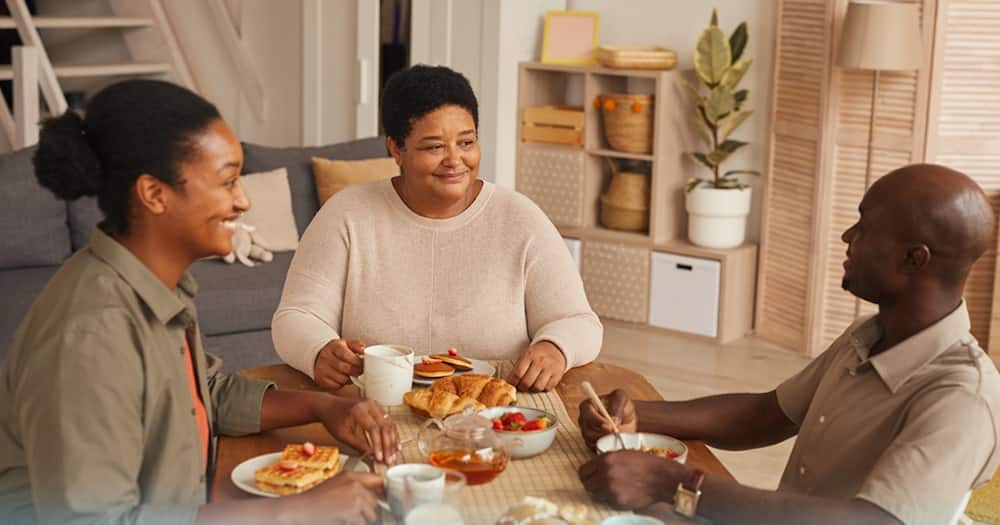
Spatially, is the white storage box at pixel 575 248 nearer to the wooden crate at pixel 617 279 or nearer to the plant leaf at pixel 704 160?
the wooden crate at pixel 617 279

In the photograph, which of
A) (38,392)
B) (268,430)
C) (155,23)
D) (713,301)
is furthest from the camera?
(155,23)

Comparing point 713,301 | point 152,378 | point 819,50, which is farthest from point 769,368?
point 152,378

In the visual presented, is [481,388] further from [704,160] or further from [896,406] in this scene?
[704,160]

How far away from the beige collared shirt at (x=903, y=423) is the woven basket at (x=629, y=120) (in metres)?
3.50

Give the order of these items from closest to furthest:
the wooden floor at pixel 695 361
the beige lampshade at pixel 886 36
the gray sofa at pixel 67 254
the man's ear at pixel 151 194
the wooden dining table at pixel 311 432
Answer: the man's ear at pixel 151 194 → the wooden dining table at pixel 311 432 → the gray sofa at pixel 67 254 → the beige lampshade at pixel 886 36 → the wooden floor at pixel 695 361

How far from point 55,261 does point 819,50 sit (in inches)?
120

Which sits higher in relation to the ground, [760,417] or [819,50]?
[819,50]

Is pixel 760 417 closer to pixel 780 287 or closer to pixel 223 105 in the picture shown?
pixel 780 287

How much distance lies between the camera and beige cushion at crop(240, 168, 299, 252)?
476cm

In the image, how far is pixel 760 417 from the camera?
6.77 feet

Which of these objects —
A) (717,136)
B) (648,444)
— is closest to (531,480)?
(648,444)

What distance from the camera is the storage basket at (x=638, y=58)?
5379mm

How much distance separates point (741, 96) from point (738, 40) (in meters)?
0.24

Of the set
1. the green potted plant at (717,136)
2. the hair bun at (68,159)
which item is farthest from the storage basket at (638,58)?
the hair bun at (68,159)
